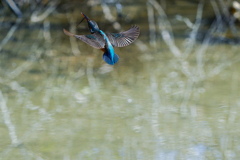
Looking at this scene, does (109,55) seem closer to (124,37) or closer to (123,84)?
(124,37)

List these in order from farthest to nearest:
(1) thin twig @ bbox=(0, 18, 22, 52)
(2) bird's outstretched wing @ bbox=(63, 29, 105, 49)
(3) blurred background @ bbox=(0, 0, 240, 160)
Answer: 1. (1) thin twig @ bbox=(0, 18, 22, 52)
2. (3) blurred background @ bbox=(0, 0, 240, 160)
3. (2) bird's outstretched wing @ bbox=(63, 29, 105, 49)

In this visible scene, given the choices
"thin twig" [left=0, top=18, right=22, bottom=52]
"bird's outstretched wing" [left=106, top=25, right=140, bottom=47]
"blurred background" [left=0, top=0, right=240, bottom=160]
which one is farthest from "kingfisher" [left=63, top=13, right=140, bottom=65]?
"thin twig" [left=0, top=18, right=22, bottom=52]

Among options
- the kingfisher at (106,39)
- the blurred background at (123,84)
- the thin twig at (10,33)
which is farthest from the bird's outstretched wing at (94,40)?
the thin twig at (10,33)

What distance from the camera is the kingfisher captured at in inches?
15.4

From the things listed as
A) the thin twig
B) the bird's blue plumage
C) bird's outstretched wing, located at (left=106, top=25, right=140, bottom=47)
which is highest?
the thin twig

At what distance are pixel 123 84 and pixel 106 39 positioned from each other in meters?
0.66

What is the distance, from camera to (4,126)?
872 mm

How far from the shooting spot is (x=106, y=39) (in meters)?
0.42

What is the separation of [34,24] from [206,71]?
77 cm

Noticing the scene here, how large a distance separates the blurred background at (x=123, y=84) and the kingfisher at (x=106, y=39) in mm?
411

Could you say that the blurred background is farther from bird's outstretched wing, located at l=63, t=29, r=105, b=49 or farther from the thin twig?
bird's outstretched wing, located at l=63, t=29, r=105, b=49

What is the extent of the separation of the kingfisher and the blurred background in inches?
16.2

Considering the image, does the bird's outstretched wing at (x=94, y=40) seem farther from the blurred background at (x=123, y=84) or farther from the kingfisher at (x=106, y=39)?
the blurred background at (x=123, y=84)

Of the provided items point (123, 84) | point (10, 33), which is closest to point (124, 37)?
point (123, 84)
